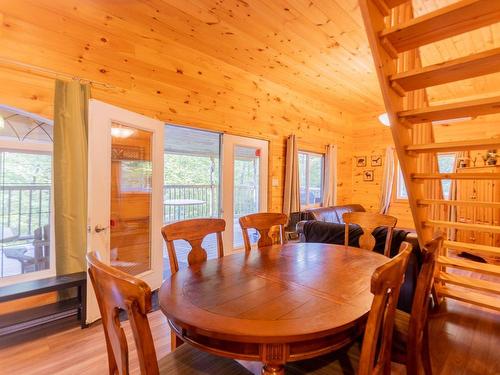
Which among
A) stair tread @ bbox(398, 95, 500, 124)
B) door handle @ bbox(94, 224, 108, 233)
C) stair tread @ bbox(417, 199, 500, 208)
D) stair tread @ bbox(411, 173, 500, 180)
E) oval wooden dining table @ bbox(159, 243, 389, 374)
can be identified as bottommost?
oval wooden dining table @ bbox(159, 243, 389, 374)

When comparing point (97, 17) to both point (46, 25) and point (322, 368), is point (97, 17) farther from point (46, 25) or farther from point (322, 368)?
point (322, 368)

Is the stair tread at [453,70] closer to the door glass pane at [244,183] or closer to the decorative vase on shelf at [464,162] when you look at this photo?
the door glass pane at [244,183]

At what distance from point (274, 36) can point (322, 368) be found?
10.5ft

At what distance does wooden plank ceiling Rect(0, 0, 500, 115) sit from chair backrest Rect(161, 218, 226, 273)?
6.19ft

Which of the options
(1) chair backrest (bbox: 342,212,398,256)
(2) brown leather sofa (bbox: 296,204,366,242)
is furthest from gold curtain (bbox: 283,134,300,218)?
(1) chair backrest (bbox: 342,212,398,256)

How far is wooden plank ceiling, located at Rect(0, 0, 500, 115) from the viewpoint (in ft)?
8.21

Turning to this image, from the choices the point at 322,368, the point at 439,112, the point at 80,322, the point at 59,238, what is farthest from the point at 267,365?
the point at 59,238

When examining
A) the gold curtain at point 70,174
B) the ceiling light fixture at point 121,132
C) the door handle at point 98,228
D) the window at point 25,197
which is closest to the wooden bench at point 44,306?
the gold curtain at point 70,174

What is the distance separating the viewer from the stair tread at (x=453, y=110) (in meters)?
1.51

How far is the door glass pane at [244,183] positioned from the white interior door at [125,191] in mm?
1372

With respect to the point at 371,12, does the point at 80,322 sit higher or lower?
lower

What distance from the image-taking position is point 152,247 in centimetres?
311

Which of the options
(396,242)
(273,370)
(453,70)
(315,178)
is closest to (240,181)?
(315,178)

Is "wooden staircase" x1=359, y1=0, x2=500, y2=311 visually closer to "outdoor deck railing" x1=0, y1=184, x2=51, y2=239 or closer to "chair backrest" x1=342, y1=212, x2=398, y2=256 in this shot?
"chair backrest" x1=342, y1=212, x2=398, y2=256
